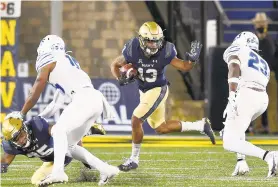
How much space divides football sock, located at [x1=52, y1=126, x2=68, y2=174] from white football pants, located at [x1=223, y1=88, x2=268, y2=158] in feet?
5.62

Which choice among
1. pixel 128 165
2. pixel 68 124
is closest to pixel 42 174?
pixel 68 124

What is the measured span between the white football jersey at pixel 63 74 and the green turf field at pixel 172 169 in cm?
78

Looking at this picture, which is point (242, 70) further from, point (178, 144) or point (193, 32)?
point (193, 32)

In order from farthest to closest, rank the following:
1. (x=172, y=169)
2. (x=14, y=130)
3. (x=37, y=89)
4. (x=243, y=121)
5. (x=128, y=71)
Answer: (x=172, y=169) → (x=128, y=71) → (x=243, y=121) → (x=37, y=89) → (x=14, y=130)

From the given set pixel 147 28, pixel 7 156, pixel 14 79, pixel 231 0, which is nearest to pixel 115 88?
pixel 14 79

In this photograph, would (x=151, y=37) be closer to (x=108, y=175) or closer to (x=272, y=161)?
(x=272, y=161)

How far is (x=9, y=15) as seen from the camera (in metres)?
14.8

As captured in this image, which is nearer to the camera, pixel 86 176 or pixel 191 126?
pixel 86 176

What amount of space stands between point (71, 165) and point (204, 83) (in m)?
6.09

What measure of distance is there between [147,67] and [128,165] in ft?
3.06

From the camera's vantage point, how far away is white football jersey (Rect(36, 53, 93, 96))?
9828 mm

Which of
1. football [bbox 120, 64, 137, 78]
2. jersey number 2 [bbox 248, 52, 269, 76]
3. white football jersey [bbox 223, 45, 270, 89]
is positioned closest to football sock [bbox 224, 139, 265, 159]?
white football jersey [bbox 223, 45, 270, 89]

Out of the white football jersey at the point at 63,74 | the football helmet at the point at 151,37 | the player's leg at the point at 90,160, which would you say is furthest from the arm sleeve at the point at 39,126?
the football helmet at the point at 151,37

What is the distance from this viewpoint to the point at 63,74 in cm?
984
